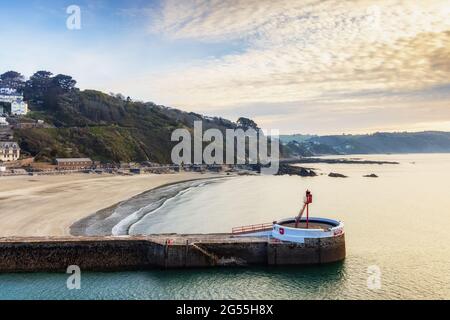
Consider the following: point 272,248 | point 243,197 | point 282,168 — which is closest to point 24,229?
point 272,248

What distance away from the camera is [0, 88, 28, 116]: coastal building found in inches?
5797

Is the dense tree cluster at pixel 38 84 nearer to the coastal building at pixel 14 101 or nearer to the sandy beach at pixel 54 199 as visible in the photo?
the coastal building at pixel 14 101

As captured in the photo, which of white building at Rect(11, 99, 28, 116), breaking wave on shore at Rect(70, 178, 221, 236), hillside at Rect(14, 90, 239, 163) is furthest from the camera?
white building at Rect(11, 99, 28, 116)

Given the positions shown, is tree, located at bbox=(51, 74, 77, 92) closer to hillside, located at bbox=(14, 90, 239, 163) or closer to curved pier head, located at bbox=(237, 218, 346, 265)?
hillside, located at bbox=(14, 90, 239, 163)

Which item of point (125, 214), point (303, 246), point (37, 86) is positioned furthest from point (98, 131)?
point (303, 246)

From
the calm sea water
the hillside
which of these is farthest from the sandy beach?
the hillside

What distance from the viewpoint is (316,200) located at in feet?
232

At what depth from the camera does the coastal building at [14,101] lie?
483 feet

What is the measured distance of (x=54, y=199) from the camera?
57.8 metres

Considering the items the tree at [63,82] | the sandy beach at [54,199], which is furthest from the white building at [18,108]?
the sandy beach at [54,199]

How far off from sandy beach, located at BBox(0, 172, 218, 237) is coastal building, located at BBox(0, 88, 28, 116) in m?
68.6

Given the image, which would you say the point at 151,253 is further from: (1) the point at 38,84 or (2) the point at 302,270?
(1) the point at 38,84

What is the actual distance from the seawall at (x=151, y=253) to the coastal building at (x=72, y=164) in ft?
250
